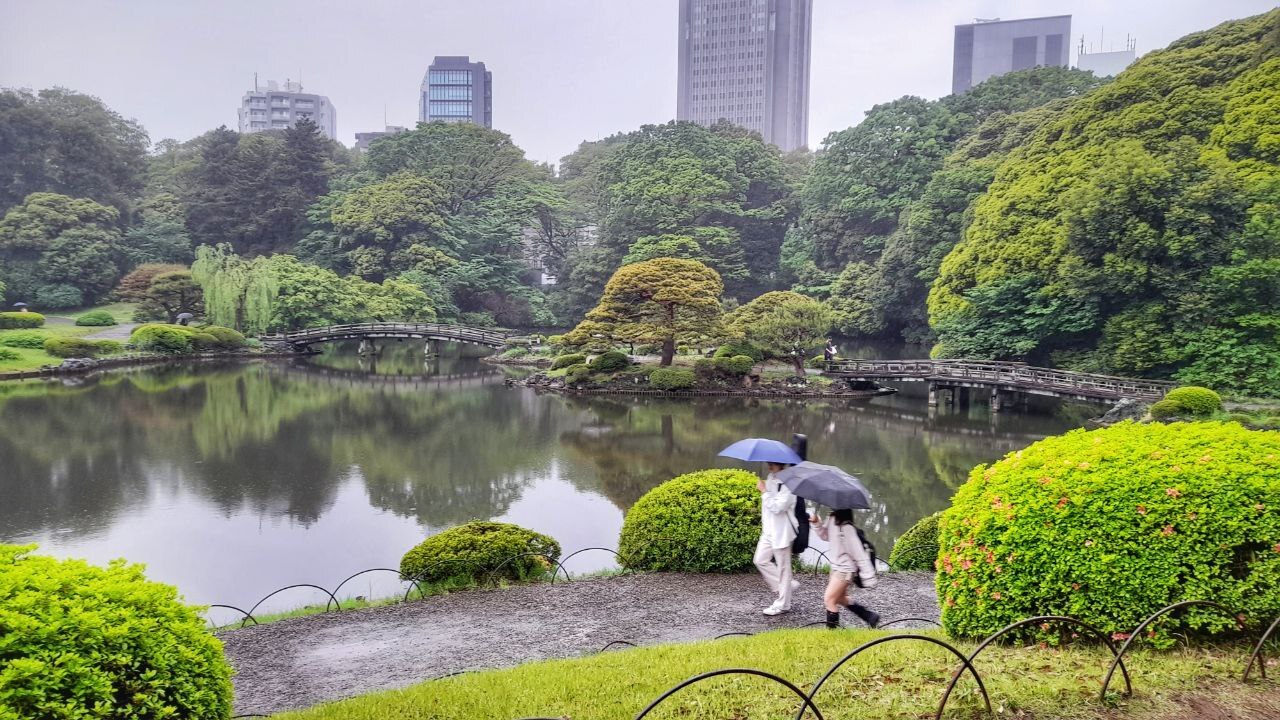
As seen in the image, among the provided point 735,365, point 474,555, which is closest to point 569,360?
point 735,365

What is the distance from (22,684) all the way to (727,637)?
176 inches

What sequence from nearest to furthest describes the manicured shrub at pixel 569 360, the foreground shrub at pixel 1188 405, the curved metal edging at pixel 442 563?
the curved metal edging at pixel 442 563 < the foreground shrub at pixel 1188 405 < the manicured shrub at pixel 569 360

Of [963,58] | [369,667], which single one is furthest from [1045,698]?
[963,58]

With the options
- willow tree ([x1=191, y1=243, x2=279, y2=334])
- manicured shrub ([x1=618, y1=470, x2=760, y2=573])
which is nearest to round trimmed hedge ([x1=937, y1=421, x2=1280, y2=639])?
manicured shrub ([x1=618, y1=470, x2=760, y2=573])

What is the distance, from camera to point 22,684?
319 cm

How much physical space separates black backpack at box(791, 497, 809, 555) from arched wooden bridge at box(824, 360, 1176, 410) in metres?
19.5

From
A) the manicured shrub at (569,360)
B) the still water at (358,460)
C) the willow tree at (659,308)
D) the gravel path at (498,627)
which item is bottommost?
the still water at (358,460)

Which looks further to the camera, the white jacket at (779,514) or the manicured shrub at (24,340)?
the manicured shrub at (24,340)

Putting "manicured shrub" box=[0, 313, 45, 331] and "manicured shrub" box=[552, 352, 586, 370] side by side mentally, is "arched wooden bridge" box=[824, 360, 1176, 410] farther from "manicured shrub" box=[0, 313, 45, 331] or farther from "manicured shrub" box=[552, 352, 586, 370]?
"manicured shrub" box=[0, 313, 45, 331]

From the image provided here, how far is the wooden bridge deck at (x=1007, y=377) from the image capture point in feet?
75.8

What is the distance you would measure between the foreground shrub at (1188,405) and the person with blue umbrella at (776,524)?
54.3 feet

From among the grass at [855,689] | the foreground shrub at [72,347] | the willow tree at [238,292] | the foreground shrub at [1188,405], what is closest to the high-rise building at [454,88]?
the willow tree at [238,292]

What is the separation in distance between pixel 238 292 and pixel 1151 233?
3840cm

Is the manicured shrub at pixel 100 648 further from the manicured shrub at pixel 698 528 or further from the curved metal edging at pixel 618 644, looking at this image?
the manicured shrub at pixel 698 528
